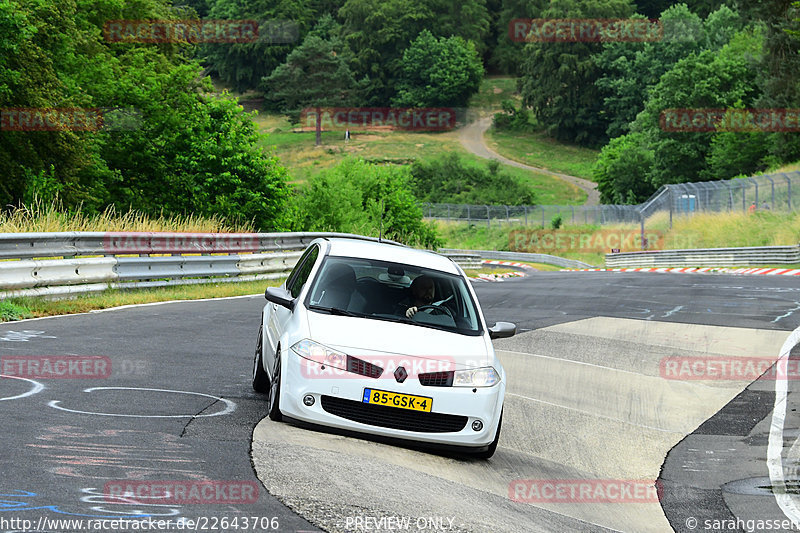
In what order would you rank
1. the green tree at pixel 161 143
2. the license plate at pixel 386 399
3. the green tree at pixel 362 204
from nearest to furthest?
the license plate at pixel 386 399 < the green tree at pixel 161 143 < the green tree at pixel 362 204

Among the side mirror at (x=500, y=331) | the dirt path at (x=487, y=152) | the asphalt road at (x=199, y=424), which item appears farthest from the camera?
the dirt path at (x=487, y=152)

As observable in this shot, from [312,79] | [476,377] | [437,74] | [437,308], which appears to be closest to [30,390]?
[437,308]

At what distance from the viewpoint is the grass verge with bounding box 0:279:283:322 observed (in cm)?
1378

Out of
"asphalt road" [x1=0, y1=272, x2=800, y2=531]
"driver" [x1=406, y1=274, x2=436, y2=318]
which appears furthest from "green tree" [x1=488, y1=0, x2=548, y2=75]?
"driver" [x1=406, y1=274, x2=436, y2=318]

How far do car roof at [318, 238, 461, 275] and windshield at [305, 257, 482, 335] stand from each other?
79mm

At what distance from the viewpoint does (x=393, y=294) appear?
29.6 feet

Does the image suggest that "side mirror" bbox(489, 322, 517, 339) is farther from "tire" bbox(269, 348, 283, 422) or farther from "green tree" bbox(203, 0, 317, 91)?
"green tree" bbox(203, 0, 317, 91)

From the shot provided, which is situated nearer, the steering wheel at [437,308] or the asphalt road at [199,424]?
the asphalt road at [199,424]

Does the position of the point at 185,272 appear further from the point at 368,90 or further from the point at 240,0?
the point at 240,0

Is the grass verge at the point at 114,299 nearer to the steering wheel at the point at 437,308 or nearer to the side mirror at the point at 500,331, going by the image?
the steering wheel at the point at 437,308

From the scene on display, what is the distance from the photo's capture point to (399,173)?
161ft

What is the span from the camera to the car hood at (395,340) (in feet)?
25.6

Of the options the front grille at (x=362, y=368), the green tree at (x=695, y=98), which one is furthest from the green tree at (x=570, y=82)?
the front grille at (x=362, y=368)

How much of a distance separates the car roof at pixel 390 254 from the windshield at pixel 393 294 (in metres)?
0.08
